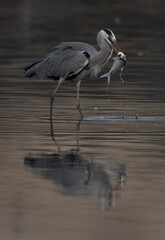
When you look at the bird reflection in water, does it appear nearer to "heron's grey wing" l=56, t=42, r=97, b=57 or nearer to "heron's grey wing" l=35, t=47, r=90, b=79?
"heron's grey wing" l=35, t=47, r=90, b=79

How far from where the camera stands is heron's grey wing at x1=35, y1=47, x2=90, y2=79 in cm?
1602

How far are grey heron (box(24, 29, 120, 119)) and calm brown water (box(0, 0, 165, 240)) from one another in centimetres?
60

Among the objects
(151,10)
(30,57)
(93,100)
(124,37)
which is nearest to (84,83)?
(93,100)

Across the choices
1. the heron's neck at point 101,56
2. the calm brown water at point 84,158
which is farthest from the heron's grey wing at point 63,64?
the calm brown water at point 84,158

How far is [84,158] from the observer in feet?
39.3

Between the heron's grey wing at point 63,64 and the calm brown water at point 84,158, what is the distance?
1.96 feet

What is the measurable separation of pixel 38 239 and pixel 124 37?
25.4 meters

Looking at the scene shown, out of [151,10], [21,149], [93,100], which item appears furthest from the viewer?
[151,10]

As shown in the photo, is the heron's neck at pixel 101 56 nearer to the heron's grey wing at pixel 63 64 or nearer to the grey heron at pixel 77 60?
the grey heron at pixel 77 60

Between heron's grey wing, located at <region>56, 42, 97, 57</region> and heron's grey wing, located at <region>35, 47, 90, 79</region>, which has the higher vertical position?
heron's grey wing, located at <region>56, 42, 97, 57</region>

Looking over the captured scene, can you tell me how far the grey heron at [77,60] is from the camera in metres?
16.0

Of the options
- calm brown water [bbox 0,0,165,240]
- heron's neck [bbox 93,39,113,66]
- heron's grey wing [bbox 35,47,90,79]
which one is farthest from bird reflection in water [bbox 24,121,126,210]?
heron's neck [bbox 93,39,113,66]

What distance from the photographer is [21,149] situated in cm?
1262

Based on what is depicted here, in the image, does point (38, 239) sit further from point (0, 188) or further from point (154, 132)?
point (154, 132)
